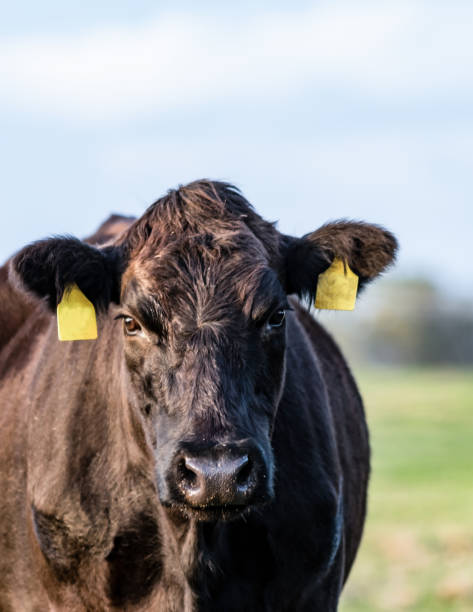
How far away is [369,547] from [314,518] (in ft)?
27.0

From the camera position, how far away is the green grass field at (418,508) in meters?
10.6

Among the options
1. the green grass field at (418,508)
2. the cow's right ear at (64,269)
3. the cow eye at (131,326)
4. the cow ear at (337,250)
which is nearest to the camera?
the cow eye at (131,326)

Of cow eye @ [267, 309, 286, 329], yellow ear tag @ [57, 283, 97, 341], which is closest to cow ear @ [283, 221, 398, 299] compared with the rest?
cow eye @ [267, 309, 286, 329]

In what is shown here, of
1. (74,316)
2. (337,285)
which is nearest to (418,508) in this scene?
(337,285)

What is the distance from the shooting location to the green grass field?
34.8 ft

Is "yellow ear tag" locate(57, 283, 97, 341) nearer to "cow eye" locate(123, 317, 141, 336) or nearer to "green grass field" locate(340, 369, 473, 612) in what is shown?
"cow eye" locate(123, 317, 141, 336)

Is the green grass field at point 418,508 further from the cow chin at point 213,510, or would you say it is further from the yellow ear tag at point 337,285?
the cow chin at point 213,510

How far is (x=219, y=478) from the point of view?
14.5 feet

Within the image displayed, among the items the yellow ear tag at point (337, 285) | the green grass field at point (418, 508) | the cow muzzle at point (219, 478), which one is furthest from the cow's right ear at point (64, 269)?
the green grass field at point (418, 508)

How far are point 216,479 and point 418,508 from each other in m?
13.2

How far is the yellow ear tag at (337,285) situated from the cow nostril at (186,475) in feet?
4.99

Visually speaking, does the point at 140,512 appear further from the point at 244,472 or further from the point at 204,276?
the point at 204,276

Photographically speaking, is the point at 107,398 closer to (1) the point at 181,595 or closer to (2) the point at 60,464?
(2) the point at 60,464

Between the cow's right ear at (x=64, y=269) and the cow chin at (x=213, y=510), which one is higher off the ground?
the cow's right ear at (x=64, y=269)
